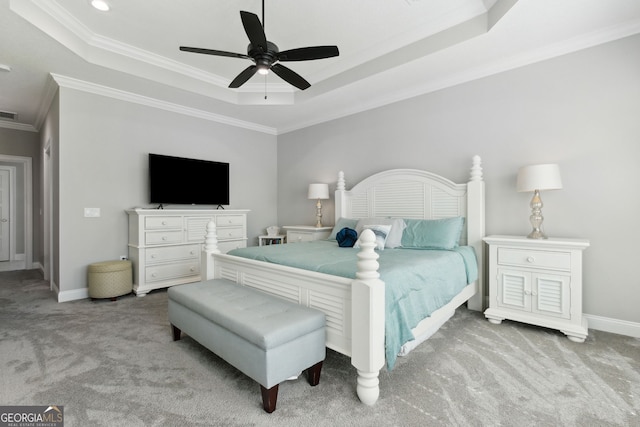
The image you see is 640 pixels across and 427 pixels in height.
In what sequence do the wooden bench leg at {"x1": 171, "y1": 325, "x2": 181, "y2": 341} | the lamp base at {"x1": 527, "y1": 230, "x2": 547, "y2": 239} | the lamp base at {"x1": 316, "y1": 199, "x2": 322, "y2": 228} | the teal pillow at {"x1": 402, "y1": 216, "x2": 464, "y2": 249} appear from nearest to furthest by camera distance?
the wooden bench leg at {"x1": 171, "y1": 325, "x2": 181, "y2": 341}, the lamp base at {"x1": 527, "y1": 230, "x2": 547, "y2": 239}, the teal pillow at {"x1": 402, "y1": 216, "x2": 464, "y2": 249}, the lamp base at {"x1": 316, "y1": 199, "x2": 322, "y2": 228}

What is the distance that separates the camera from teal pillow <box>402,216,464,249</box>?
10.0ft

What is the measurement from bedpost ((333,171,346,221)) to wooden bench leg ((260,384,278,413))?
3.05 metres

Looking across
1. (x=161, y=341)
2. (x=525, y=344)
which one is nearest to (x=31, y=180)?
(x=161, y=341)

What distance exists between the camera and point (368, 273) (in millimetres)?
1650

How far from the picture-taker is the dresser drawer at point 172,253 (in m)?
3.83

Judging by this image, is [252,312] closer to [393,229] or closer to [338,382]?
[338,382]

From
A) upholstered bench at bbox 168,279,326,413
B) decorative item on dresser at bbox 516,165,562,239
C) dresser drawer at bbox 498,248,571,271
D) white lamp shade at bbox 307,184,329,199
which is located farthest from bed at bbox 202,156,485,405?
decorative item on dresser at bbox 516,165,562,239

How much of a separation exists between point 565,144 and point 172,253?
179 inches

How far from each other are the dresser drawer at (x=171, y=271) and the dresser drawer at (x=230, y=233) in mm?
506

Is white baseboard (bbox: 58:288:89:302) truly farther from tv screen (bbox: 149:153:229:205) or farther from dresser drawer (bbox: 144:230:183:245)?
tv screen (bbox: 149:153:229:205)

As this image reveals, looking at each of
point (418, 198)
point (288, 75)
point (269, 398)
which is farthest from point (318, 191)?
point (269, 398)

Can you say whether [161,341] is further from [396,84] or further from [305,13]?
[396,84]

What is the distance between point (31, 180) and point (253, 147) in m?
4.30

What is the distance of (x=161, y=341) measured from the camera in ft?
8.12
